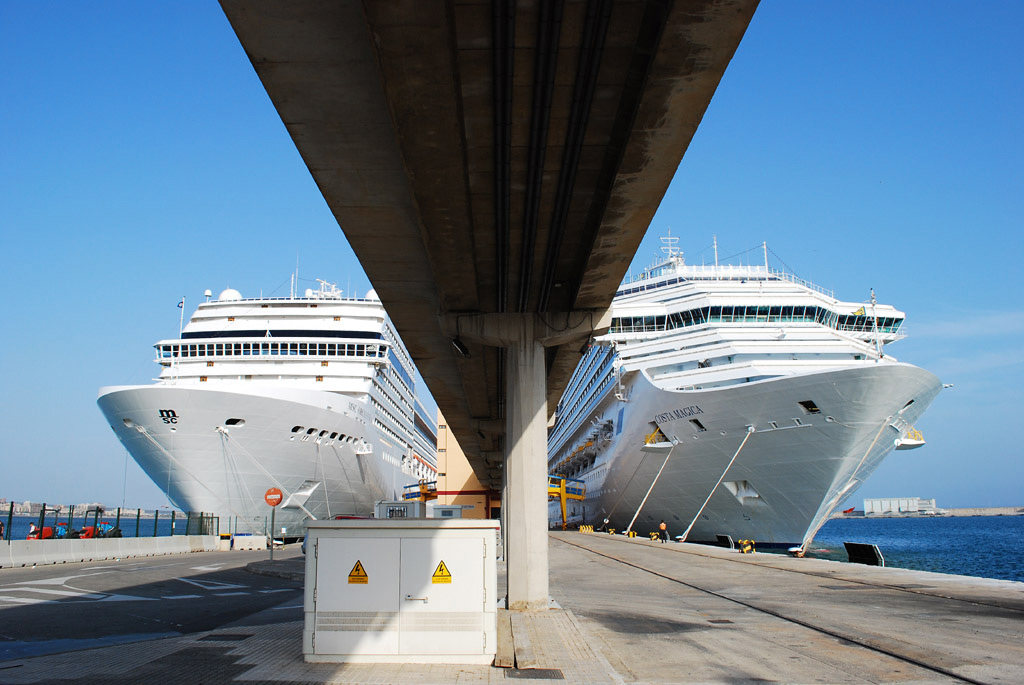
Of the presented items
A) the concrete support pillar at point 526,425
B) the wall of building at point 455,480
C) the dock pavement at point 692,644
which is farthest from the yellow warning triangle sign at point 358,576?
the wall of building at point 455,480

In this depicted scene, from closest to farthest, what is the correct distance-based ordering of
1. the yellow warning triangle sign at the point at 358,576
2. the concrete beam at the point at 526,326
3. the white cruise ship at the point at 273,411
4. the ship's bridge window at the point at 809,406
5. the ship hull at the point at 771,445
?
the yellow warning triangle sign at the point at 358,576, the concrete beam at the point at 526,326, the ship hull at the point at 771,445, the ship's bridge window at the point at 809,406, the white cruise ship at the point at 273,411

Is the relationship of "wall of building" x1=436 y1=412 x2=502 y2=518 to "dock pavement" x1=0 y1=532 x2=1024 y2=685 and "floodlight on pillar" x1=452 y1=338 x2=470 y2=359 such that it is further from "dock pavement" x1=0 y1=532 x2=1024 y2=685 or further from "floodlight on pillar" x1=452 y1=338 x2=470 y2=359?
"dock pavement" x1=0 y1=532 x2=1024 y2=685

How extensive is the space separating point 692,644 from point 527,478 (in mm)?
5328

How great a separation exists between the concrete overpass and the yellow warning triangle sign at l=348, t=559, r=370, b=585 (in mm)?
4680

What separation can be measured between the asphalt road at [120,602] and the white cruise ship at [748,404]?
698 inches

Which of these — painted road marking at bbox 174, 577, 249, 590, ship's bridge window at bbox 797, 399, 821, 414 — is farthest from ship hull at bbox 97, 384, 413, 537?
ship's bridge window at bbox 797, 399, 821, 414

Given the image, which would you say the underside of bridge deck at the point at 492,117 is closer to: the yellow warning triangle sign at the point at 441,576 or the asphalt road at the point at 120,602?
the yellow warning triangle sign at the point at 441,576

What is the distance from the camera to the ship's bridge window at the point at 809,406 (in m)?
26.5

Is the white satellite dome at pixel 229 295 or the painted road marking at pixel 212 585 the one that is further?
the white satellite dome at pixel 229 295

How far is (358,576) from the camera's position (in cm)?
735

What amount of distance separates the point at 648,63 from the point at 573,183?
9.60ft

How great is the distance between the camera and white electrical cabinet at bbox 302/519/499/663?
7.21m

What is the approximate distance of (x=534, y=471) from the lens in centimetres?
1381

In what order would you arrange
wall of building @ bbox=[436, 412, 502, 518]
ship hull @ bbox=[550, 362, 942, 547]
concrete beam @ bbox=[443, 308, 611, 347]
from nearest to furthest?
concrete beam @ bbox=[443, 308, 611, 347] < ship hull @ bbox=[550, 362, 942, 547] < wall of building @ bbox=[436, 412, 502, 518]
